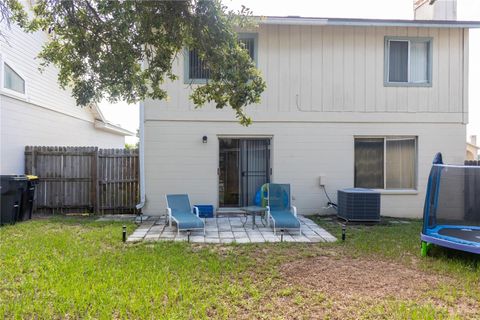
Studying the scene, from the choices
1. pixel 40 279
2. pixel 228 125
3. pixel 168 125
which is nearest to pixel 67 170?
pixel 168 125

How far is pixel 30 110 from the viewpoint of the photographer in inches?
423

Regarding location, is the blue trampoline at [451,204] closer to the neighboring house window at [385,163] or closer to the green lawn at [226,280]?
the green lawn at [226,280]

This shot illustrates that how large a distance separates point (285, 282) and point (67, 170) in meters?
7.68

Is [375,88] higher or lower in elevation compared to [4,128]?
higher

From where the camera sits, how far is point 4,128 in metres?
9.21

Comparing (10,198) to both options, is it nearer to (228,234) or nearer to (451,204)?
(228,234)

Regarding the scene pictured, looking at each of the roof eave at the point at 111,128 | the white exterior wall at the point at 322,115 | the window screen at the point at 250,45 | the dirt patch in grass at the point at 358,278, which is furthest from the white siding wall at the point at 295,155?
the roof eave at the point at 111,128

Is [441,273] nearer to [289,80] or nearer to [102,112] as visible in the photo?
[289,80]

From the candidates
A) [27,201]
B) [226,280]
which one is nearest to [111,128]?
[27,201]

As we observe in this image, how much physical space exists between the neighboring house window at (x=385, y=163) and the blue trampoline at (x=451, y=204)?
10.4ft

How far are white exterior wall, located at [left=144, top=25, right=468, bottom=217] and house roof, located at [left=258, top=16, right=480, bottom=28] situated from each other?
339mm

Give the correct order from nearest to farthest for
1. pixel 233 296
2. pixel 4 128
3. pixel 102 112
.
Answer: pixel 233 296
pixel 4 128
pixel 102 112

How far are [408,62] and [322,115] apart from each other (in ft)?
9.49

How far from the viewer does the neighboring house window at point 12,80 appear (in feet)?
31.7
